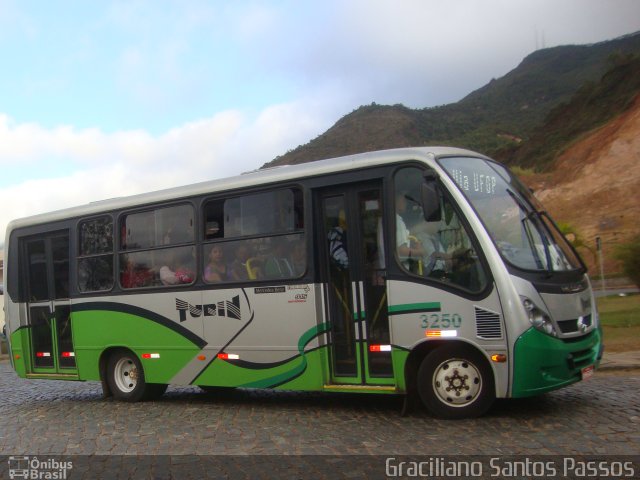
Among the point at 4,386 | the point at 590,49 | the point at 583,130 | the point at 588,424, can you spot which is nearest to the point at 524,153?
the point at 583,130

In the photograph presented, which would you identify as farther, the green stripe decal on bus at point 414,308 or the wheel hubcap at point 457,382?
the green stripe decal on bus at point 414,308

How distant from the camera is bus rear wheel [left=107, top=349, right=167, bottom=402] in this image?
11.1 meters

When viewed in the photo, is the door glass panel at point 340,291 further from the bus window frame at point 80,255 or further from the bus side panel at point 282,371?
the bus window frame at point 80,255

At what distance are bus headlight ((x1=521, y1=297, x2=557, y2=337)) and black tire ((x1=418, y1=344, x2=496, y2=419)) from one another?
70 cm

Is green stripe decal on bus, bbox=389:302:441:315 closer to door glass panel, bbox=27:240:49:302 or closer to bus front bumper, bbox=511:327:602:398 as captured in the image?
bus front bumper, bbox=511:327:602:398

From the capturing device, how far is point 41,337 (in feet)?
40.6

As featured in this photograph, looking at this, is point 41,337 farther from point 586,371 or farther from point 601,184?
point 601,184

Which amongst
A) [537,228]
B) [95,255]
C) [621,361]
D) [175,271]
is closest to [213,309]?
[175,271]

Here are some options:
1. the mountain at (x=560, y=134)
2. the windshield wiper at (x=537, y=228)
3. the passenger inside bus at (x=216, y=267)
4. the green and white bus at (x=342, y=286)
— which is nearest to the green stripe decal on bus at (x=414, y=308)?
the green and white bus at (x=342, y=286)

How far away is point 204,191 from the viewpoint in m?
10.2

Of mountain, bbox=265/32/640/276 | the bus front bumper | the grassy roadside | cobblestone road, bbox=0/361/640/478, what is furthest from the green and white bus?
mountain, bbox=265/32/640/276

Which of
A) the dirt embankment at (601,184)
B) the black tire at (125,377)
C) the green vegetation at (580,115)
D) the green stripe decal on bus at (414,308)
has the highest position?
the green vegetation at (580,115)

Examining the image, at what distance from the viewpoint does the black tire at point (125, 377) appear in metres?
11.1

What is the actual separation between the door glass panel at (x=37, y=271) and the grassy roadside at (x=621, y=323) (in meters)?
10.0
